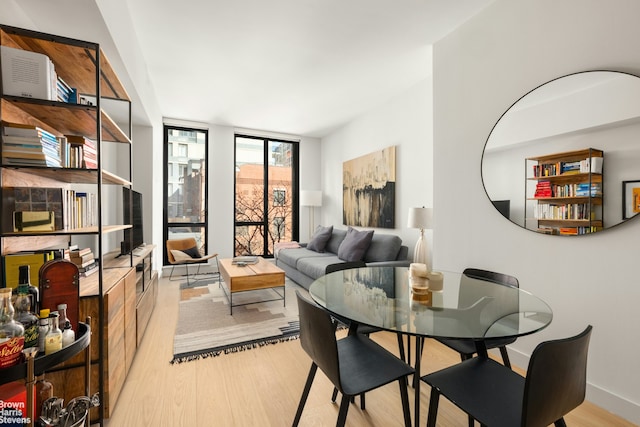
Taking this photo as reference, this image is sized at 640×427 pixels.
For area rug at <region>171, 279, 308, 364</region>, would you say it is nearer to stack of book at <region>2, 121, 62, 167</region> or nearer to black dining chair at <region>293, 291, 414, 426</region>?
black dining chair at <region>293, 291, 414, 426</region>

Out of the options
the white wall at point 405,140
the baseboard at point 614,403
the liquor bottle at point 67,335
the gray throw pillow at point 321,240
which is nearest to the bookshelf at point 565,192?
the baseboard at point 614,403

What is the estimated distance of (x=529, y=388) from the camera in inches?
36.5

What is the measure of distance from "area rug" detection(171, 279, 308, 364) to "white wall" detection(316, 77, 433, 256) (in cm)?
186

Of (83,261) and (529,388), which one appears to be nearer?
(529,388)

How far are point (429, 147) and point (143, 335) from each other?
3.60 metres

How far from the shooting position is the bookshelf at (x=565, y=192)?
1727 mm

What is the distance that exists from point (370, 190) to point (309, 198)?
1.43 m

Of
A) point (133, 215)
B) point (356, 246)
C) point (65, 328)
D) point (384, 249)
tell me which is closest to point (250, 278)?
point (133, 215)

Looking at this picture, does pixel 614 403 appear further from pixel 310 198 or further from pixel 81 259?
pixel 310 198

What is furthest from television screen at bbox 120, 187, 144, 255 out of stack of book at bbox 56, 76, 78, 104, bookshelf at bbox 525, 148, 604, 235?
bookshelf at bbox 525, 148, 604, 235

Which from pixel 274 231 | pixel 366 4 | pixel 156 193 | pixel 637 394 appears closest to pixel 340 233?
pixel 274 231

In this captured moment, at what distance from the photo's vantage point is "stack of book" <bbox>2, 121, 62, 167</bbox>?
1370mm

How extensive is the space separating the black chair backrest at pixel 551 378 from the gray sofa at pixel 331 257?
2.51 m

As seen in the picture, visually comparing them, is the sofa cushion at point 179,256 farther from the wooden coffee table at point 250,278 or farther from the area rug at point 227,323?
the wooden coffee table at point 250,278
